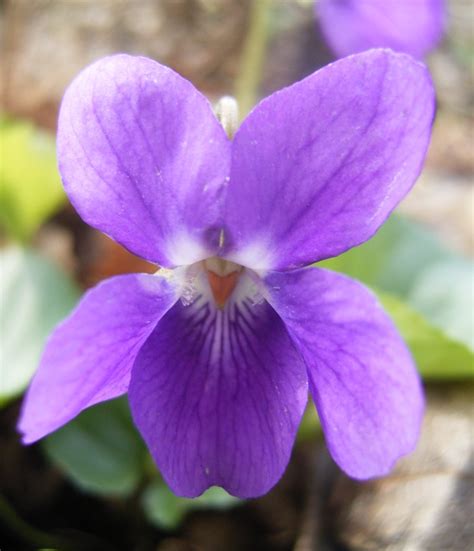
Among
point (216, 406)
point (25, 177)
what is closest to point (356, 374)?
point (216, 406)

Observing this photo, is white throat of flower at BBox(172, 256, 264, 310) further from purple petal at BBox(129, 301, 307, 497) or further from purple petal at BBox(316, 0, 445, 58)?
purple petal at BBox(316, 0, 445, 58)

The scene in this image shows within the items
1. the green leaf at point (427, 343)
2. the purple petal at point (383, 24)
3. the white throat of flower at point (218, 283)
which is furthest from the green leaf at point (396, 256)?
the white throat of flower at point (218, 283)

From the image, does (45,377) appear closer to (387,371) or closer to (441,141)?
(387,371)

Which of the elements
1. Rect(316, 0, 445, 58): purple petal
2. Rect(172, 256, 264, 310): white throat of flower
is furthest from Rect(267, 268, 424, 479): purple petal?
Rect(316, 0, 445, 58): purple petal

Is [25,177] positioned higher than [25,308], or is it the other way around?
[25,177]

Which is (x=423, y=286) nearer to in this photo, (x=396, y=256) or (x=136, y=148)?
(x=396, y=256)

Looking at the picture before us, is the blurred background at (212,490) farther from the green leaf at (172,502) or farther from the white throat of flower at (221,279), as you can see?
the white throat of flower at (221,279)

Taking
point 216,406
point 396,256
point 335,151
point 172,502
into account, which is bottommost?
point 172,502
